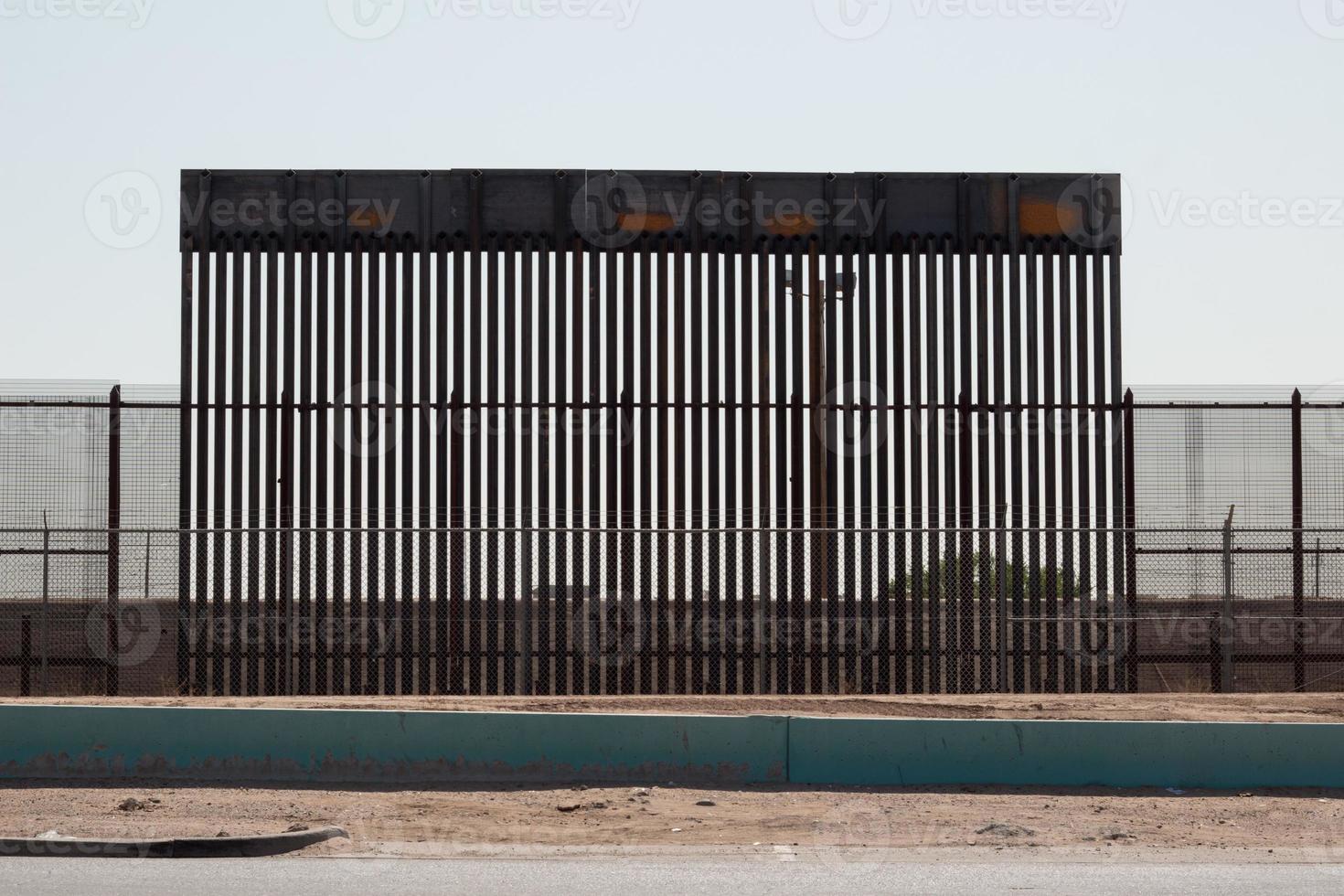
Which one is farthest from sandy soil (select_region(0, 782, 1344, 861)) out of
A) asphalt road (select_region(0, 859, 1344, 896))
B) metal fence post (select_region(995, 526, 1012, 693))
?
metal fence post (select_region(995, 526, 1012, 693))

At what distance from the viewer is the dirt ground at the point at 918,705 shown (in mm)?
13516

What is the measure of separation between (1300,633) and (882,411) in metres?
5.30

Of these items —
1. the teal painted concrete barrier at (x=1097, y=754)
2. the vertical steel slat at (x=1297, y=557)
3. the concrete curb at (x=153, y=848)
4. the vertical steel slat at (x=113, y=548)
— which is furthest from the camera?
the vertical steel slat at (x=1297, y=557)

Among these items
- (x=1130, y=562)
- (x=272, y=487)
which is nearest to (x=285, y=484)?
(x=272, y=487)

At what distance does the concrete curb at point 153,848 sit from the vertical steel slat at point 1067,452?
32.0 ft

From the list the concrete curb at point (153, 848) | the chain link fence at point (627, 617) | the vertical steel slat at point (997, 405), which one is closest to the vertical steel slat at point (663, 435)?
the chain link fence at point (627, 617)

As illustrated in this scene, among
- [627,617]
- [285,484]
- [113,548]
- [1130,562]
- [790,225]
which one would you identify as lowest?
[627,617]

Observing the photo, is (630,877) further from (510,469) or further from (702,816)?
(510,469)

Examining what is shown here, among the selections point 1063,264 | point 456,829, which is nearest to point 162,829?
point 456,829

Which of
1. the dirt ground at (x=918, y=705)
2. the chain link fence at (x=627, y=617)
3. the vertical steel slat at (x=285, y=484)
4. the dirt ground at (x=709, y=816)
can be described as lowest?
the dirt ground at (x=709, y=816)

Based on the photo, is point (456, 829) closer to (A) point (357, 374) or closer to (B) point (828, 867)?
(B) point (828, 867)

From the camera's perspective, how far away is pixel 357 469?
17.2m

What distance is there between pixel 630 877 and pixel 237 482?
34.0 ft

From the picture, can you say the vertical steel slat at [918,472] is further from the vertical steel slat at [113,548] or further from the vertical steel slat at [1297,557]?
the vertical steel slat at [113,548]
